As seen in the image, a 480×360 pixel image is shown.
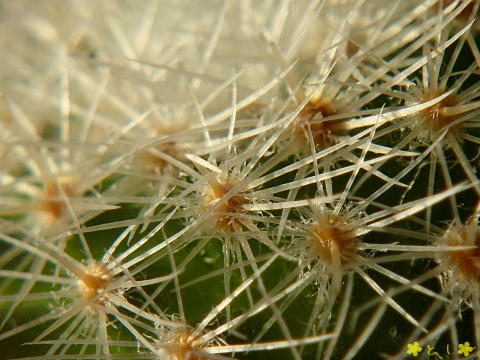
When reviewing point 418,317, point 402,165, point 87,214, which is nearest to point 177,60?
point 87,214

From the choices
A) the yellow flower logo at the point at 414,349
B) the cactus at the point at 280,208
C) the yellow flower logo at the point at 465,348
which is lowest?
the yellow flower logo at the point at 465,348

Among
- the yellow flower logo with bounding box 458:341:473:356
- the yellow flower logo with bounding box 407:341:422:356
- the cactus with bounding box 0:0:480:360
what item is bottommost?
the yellow flower logo with bounding box 458:341:473:356

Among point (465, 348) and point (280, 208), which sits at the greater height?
point (280, 208)

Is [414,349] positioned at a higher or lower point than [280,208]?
lower

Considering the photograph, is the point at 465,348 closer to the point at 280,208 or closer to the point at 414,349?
the point at 414,349

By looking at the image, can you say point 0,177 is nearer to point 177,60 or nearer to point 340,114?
point 177,60

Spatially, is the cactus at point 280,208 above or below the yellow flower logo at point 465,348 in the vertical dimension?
above

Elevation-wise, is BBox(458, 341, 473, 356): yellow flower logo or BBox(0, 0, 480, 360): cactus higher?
BBox(0, 0, 480, 360): cactus

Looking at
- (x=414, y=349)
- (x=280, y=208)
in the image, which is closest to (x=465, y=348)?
(x=414, y=349)
